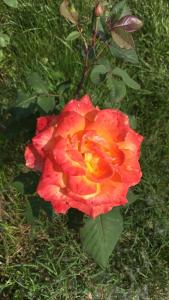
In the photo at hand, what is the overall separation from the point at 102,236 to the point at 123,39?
0.52m

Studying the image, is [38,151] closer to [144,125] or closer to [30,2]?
[144,125]

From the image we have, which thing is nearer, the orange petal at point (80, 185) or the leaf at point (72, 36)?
the orange petal at point (80, 185)

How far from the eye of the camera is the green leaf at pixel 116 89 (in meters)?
1.37

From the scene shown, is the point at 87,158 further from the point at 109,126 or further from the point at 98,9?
the point at 98,9

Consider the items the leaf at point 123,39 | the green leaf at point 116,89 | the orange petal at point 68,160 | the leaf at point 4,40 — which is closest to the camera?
the orange petal at point 68,160

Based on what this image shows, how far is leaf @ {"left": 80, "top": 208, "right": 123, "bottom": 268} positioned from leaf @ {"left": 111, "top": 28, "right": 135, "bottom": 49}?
1.52ft

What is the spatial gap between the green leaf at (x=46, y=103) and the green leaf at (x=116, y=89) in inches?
6.5

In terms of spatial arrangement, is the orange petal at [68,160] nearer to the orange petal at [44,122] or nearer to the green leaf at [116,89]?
the orange petal at [44,122]

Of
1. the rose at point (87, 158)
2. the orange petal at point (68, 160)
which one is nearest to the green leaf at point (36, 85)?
the rose at point (87, 158)

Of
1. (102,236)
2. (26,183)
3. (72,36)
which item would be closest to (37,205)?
(26,183)

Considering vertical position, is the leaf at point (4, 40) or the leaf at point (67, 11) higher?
the leaf at point (67, 11)

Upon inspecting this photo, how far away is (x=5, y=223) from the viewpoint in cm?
197

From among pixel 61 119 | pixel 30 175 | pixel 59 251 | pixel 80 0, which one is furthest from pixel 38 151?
pixel 80 0

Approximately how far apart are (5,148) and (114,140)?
0.94 metres
